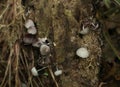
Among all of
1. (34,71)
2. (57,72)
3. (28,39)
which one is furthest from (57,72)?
(28,39)

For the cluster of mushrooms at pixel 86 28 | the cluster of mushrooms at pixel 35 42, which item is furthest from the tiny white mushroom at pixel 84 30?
the cluster of mushrooms at pixel 35 42

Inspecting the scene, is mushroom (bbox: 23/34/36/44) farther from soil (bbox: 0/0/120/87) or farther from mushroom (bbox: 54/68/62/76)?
mushroom (bbox: 54/68/62/76)

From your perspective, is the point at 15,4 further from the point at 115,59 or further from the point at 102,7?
the point at 115,59

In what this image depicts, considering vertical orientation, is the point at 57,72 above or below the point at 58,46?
below

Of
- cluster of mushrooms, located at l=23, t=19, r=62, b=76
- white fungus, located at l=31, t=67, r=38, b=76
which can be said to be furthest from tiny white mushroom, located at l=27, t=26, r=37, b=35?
white fungus, located at l=31, t=67, r=38, b=76

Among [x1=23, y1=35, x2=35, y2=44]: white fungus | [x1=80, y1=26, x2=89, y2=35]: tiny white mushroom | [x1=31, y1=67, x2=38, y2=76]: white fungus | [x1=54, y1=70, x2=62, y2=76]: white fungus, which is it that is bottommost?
[x1=54, y1=70, x2=62, y2=76]: white fungus

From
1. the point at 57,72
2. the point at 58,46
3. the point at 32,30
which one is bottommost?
the point at 57,72

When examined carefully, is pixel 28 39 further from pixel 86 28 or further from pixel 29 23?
pixel 86 28

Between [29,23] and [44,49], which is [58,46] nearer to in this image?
[44,49]
